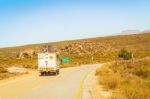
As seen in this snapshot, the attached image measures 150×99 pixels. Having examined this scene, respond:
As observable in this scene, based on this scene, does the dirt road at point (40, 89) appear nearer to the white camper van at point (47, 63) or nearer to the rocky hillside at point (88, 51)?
the white camper van at point (47, 63)

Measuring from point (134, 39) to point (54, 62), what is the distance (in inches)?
5787

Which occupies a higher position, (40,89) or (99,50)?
(40,89)

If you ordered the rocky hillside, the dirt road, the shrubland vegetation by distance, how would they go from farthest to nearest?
1. the shrubland vegetation
2. the rocky hillside
3. the dirt road

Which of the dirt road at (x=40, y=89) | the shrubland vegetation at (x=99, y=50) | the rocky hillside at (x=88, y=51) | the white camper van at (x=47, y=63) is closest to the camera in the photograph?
the dirt road at (x=40, y=89)

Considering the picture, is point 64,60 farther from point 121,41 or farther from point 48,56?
point 121,41

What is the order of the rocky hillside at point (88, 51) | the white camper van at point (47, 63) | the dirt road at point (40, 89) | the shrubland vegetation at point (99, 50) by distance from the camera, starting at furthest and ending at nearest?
the shrubland vegetation at point (99, 50) → the rocky hillside at point (88, 51) → the white camper van at point (47, 63) → the dirt road at point (40, 89)

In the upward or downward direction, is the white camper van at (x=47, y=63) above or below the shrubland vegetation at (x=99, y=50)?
above

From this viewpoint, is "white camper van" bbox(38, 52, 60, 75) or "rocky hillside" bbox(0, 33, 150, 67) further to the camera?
"rocky hillside" bbox(0, 33, 150, 67)

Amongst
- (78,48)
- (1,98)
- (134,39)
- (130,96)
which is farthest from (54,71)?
(134,39)

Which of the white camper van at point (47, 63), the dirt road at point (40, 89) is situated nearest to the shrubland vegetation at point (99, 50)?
the white camper van at point (47, 63)

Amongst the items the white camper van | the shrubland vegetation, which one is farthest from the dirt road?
the shrubland vegetation

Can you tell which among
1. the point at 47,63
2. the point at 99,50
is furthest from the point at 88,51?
the point at 47,63

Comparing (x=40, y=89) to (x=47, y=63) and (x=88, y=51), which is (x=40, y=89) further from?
(x=88, y=51)

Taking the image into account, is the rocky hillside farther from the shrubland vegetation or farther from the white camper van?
the white camper van
